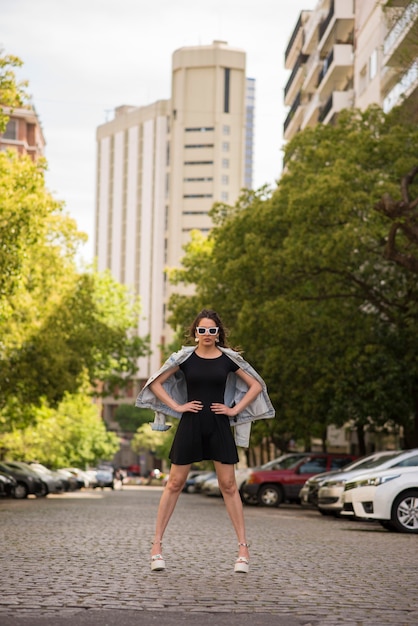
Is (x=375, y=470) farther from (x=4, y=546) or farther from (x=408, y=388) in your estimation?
(x=408, y=388)

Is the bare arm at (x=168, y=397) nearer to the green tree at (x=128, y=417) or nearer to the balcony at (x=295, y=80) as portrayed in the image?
the balcony at (x=295, y=80)

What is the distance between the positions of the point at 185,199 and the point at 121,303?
91.5 meters

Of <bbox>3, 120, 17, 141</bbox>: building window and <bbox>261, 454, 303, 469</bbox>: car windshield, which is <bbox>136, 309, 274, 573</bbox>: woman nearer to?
<bbox>261, 454, 303, 469</bbox>: car windshield

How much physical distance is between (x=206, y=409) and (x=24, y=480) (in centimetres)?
3829

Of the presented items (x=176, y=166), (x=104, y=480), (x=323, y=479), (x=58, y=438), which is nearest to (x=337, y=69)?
(x=58, y=438)

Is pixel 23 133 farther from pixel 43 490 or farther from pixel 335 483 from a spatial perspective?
A: pixel 335 483

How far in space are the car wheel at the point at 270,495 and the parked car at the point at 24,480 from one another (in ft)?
41.5

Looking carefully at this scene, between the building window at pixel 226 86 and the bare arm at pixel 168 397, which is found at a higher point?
the building window at pixel 226 86

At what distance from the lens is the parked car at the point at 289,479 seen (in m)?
36.1

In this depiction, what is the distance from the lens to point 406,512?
19781mm

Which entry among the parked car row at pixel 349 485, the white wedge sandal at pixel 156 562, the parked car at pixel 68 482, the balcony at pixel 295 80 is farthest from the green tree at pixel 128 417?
the white wedge sandal at pixel 156 562

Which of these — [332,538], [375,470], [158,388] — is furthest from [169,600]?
[375,470]

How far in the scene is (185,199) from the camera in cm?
15125

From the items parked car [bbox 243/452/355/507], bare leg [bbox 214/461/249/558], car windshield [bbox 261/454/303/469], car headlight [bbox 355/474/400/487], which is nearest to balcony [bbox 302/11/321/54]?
car windshield [bbox 261/454/303/469]
